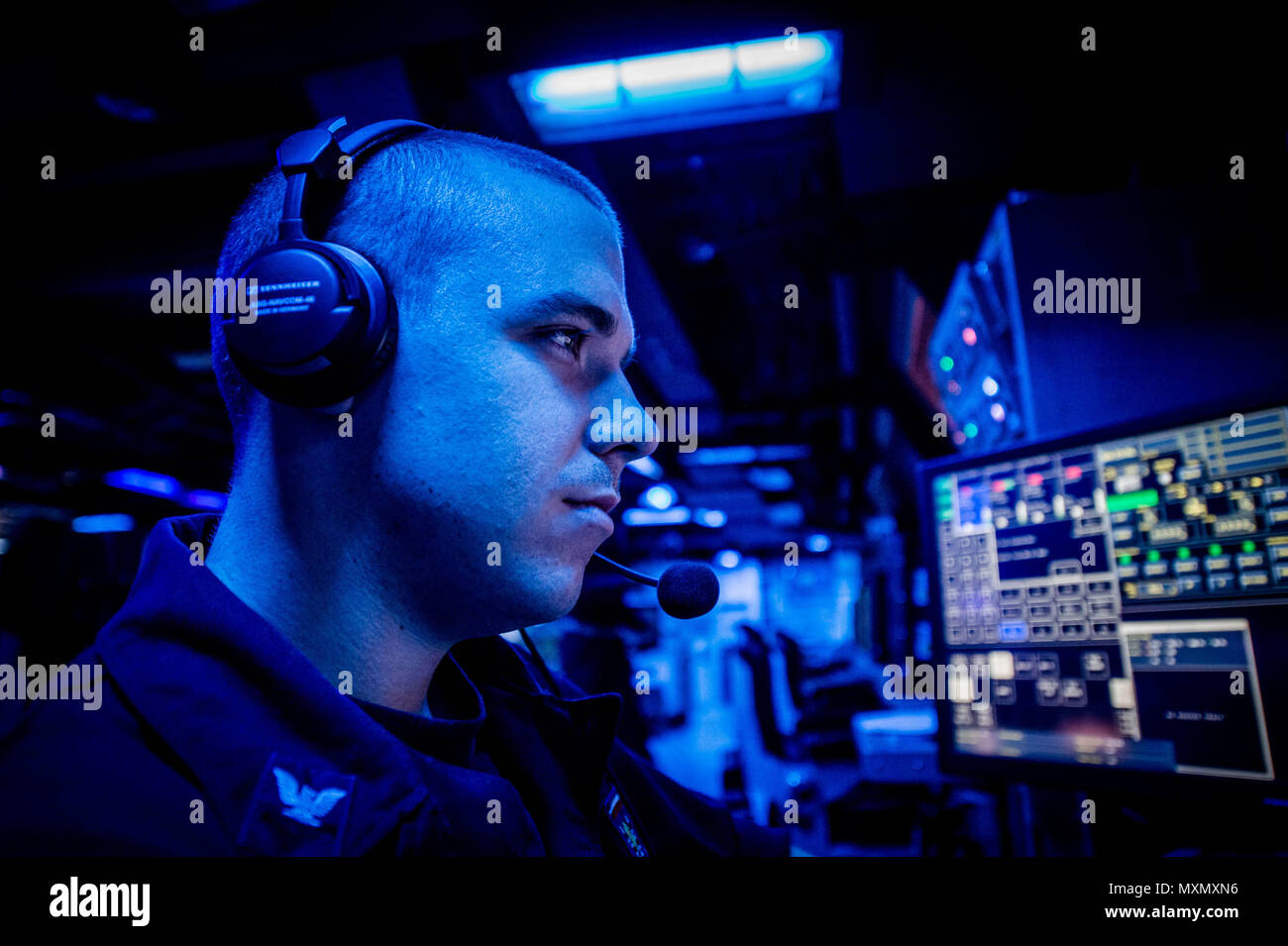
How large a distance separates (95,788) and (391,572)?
0.93ft

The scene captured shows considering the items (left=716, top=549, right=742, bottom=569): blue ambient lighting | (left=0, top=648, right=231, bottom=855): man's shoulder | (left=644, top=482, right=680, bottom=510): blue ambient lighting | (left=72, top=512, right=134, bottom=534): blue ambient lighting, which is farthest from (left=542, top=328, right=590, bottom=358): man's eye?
(left=716, top=549, right=742, bottom=569): blue ambient lighting

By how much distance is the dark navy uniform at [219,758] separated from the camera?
51 centimetres

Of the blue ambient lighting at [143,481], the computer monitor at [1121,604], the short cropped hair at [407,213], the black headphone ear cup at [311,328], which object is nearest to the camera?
the black headphone ear cup at [311,328]

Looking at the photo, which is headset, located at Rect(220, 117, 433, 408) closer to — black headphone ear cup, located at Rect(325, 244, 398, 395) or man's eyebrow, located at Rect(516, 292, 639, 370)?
black headphone ear cup, located at Rect(325, 244, 398, 395)

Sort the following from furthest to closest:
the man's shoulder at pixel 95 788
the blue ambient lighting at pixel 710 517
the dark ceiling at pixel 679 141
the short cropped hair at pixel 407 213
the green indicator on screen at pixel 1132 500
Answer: the blue ambient lighting at pixel 710 517
the dark ceiling at pixel 679 141
the green indicator on screen at pixel 1132 500
the short cropped hair at pixel 407 213
the man's shoulder at pixel 95 788

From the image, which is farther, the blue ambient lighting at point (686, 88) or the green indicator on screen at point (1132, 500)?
the blue ambient lighting at point (686, 88)

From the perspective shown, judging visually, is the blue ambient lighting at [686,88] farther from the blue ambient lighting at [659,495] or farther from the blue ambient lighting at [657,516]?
the blue ambient lighting at [657,516]

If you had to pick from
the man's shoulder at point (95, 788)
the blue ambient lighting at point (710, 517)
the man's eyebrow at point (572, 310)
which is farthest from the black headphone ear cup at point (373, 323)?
the blue ambient lighting at point (710, 517)

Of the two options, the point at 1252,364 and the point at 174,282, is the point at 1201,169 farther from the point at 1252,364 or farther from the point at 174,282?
the point at 174,282

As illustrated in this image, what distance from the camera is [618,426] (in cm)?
78

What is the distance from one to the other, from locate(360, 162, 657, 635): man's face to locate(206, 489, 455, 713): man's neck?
0.14 ft

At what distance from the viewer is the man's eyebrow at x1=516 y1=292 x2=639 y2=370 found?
2.39 feet
